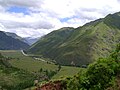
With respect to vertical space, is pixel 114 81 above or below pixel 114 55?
below

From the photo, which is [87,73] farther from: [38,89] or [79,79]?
[38,89]

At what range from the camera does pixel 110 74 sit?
83.6 m

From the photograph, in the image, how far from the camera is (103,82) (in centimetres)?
8169

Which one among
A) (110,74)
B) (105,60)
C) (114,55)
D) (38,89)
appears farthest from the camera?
(114,55)

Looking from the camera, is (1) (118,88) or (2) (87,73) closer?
(1) (118,88)

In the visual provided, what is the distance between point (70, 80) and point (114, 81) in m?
11.2

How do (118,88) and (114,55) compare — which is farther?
(114,55)

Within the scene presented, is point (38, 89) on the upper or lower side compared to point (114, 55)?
lower

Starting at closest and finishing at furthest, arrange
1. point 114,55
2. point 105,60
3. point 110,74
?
point 110,74 → point 105,60 → point 114,55

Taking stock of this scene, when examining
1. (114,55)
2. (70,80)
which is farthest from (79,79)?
(114,55)

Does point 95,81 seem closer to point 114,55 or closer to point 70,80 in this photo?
point 70,80

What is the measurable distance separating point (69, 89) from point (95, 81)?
8.04 m

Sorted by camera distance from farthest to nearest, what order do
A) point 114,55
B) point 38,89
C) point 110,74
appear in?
point 114,55, point 110,74, point 38,89

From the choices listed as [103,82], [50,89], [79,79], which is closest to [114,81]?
[103,82]
